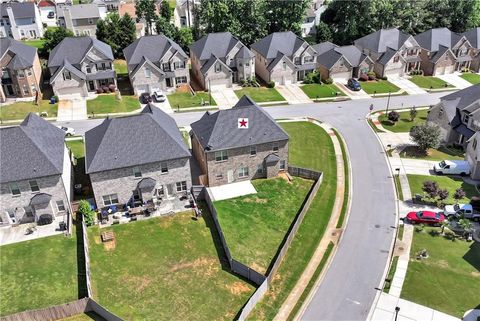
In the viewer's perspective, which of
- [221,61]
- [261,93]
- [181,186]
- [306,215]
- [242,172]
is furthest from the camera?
[221,61]

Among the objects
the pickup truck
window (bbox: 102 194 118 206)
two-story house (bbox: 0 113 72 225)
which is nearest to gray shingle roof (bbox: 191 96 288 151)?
window (bbox: 102 194 118 206)

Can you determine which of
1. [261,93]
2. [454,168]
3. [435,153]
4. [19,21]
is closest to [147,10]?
[19,21]

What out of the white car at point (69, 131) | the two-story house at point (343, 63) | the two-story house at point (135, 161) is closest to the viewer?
the two-story house at point (135, 161)

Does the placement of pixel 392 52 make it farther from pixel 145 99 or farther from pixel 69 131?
pixel 69 131

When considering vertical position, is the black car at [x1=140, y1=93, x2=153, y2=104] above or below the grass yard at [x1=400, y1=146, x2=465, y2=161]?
above

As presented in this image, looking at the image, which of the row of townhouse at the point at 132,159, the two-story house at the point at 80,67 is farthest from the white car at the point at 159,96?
the row of townhouse at the point at 132,159

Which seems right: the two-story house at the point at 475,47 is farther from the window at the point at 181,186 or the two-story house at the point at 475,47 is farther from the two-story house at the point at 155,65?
the window at the point at 181,186

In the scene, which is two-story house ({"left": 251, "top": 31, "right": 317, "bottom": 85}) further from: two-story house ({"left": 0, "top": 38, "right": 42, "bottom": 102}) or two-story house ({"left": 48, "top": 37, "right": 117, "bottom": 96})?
two-story house ({"left": 0, "top": 38, "right": 42, "bottom": 102})
